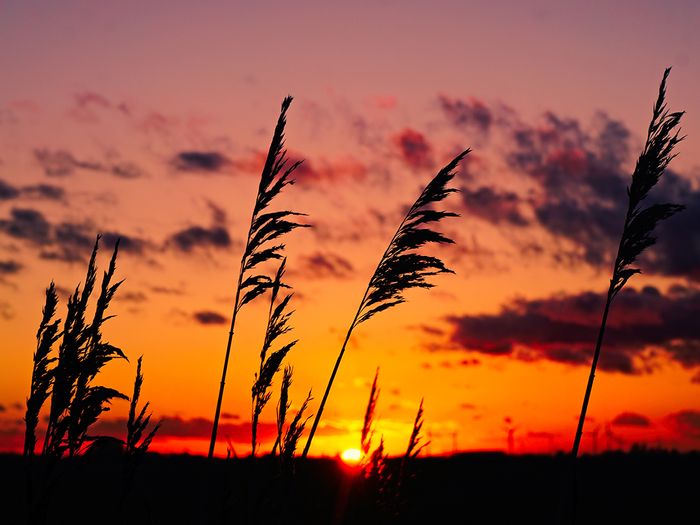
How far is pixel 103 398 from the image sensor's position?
512 centimetres

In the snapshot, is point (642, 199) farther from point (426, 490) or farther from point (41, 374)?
point (426, 490)

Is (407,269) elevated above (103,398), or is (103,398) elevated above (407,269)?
(407,269)

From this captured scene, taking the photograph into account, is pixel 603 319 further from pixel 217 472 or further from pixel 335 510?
pixel 217 472

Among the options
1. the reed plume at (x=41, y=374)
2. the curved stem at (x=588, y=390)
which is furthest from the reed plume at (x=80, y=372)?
the curved stem at (x=588, y=390)

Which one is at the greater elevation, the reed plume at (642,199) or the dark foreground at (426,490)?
the reed plume at (642,199)

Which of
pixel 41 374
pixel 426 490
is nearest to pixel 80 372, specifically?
pixel 41 374

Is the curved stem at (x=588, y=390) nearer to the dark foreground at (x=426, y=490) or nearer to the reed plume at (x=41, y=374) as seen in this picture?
the dark foreground at (x=426, y=490)

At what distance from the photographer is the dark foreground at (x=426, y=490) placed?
5.05 metres

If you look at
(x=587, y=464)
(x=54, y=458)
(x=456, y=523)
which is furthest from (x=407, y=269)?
(x=587, y=464)

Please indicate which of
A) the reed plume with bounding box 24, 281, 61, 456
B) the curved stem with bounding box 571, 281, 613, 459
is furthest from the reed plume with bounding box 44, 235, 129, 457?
the curved stem with bounding box 571, 281, 613, 459

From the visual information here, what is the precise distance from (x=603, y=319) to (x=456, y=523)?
55.5 feet

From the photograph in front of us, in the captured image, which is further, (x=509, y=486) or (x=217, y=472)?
(x=509, y=486)

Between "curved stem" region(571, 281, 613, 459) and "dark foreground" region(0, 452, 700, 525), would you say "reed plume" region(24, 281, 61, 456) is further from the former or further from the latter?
"curved stem" region(571, 281, 613, 459)

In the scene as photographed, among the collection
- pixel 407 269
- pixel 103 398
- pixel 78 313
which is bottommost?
pixel 103 398
